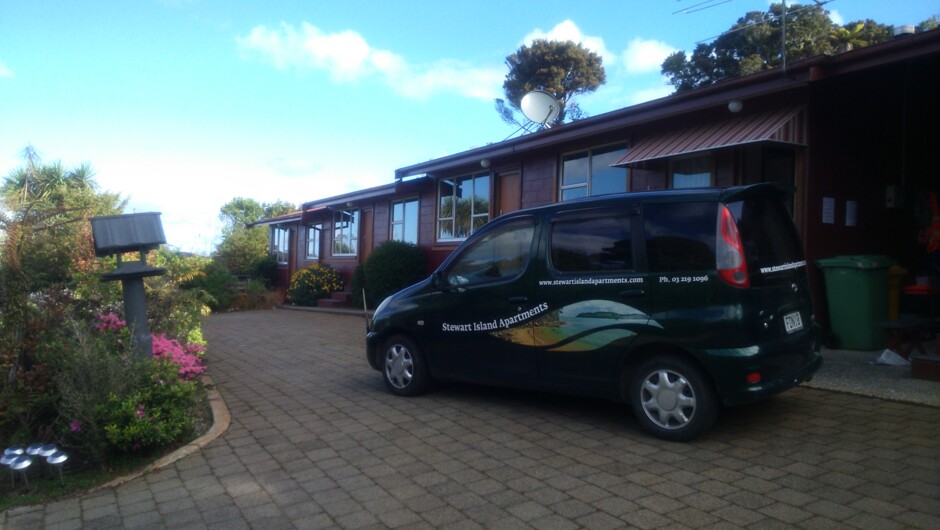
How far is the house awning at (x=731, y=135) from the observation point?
8297 mm

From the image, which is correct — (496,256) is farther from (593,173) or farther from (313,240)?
(313,240)

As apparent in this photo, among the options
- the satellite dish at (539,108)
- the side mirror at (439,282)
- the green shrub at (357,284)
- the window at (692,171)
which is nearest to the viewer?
the side mirror at (439,282)

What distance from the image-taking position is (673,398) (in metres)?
5.14

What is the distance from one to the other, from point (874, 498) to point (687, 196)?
7.64 feet

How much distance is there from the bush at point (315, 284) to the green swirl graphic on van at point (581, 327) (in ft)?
45.9

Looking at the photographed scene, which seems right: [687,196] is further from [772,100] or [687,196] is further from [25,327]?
[25,327]

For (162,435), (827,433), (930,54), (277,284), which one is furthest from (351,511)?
(277,284)

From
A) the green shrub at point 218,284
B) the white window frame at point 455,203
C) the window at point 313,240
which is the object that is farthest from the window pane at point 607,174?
the window at point 313,240

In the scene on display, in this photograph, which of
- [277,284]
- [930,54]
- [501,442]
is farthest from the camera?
[277,284]

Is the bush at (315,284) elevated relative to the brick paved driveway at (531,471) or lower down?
elevated

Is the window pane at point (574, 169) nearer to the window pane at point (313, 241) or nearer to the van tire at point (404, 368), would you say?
the van tire at point (404, 368)

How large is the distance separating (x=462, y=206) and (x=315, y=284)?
5.90 m

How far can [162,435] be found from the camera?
5480mm

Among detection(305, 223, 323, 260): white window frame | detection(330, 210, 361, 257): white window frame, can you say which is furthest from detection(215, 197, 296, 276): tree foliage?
detection(330, 210, 361, 257): white window frame
